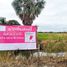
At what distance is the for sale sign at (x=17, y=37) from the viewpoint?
48.4 ft

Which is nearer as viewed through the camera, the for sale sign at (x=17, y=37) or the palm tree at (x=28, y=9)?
the for sale sign at (x=17, y=37)

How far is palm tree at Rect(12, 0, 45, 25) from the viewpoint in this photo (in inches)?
2670

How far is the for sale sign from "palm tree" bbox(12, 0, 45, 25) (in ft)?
171

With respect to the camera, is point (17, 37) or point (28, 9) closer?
point (17, 37)

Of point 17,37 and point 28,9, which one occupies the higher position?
point 17,37

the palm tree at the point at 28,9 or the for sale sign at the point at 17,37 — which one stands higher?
the for sale sign at the point at 17,37

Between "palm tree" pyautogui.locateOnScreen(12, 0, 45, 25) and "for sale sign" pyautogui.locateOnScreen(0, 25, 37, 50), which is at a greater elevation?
"for sale sign" pyautogui.locateOnScreen(0, 25, 37, 50)

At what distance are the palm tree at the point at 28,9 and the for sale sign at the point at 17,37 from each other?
52153mm

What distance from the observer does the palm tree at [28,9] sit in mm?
67812

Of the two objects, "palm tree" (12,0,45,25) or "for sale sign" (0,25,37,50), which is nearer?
"for sale sign" (0,25,37,50)

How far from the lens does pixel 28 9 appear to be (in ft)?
231

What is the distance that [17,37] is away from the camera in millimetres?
14945

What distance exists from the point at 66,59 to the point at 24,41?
306cm

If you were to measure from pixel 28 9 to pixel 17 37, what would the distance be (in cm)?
5572
